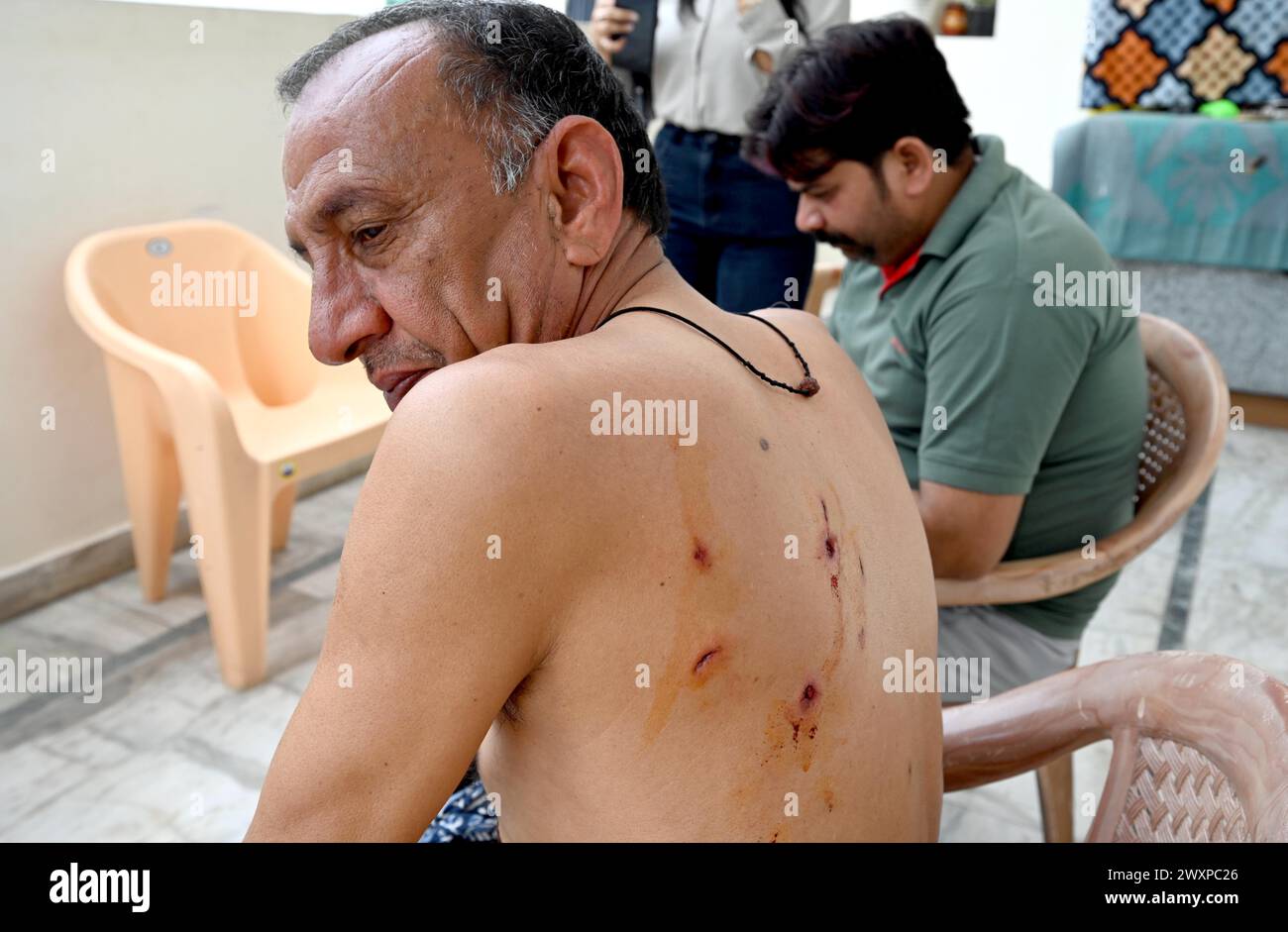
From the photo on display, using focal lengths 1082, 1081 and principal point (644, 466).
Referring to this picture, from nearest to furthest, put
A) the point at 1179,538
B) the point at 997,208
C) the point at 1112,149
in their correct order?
the point at 997,208
the point at 1179,538
the point at 1112,149

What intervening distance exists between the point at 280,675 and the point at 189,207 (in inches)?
49.6

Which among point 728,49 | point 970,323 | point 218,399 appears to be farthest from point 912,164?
point 218,399

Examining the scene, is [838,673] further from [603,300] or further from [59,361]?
[59,361]

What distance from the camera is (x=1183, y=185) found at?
3855 millimetres

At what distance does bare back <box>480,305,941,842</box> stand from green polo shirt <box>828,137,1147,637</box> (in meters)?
0.69

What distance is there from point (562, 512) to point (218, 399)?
69.3 inches

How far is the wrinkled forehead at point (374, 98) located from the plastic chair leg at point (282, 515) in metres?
2.16

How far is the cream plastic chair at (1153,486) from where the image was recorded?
1482 millimetres

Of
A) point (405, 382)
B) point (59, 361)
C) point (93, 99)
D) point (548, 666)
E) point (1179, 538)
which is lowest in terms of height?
→ point (1179, 538)

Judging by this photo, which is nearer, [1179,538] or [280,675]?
[280,675]

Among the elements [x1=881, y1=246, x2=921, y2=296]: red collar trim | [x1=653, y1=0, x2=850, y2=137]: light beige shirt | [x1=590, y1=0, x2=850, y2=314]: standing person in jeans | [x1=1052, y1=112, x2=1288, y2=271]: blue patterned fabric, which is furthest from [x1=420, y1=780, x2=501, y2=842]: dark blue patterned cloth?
[x1=1052, y1=112, x2=1288, y2=271]: blue patterned fabric
